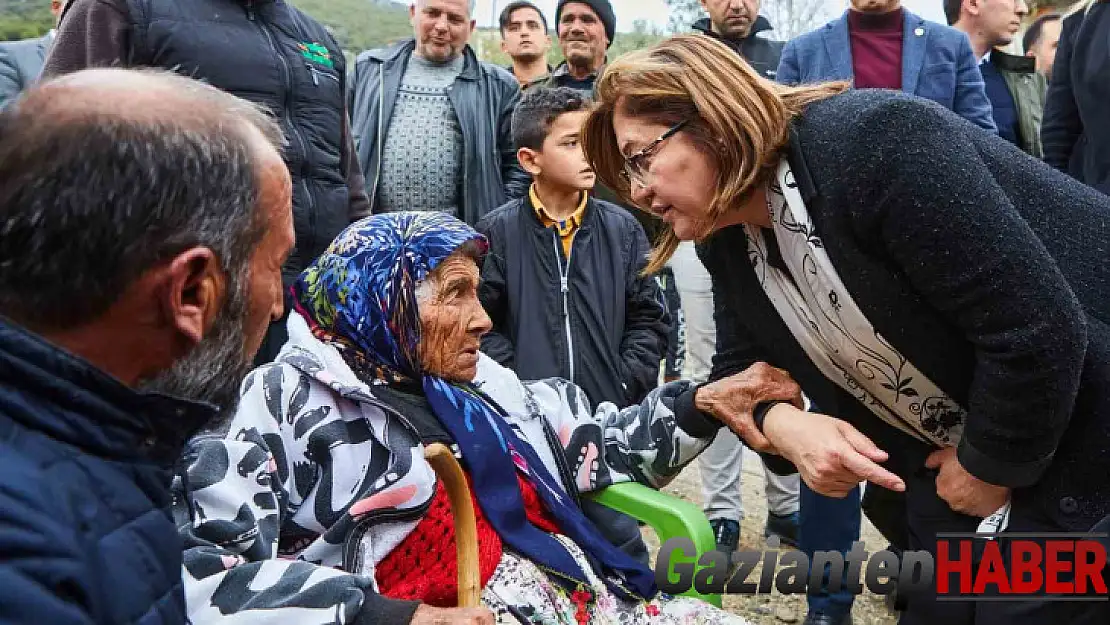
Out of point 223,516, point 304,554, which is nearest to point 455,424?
point 304,554

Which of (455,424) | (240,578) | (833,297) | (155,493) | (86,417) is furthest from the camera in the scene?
(455,424)

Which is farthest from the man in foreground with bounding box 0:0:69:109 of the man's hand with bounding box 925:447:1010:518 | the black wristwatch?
the man's hand with bounding box 925:447:1010:518

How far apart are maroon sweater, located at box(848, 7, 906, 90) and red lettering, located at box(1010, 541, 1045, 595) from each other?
264 cm

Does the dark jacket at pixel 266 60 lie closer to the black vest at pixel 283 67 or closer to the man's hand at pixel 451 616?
the black vest at pixel 283 67

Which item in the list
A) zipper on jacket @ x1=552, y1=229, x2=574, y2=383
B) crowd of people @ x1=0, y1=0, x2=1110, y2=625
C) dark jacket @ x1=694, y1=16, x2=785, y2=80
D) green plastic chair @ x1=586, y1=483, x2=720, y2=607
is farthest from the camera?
dark jacket @ x1=694, y1=16, x2=785, y2=80

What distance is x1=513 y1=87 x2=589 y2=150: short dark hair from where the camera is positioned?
4.05m

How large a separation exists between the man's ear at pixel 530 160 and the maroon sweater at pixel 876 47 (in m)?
1.44

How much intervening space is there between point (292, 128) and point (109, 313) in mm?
2289

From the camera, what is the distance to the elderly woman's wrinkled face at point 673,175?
6.86ft

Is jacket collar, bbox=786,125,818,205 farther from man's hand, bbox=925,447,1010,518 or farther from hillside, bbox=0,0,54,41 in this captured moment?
hillside, bbox=0,0,54,41

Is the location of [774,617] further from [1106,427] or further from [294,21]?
[294,21]

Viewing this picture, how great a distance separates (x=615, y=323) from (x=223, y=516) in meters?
2.13

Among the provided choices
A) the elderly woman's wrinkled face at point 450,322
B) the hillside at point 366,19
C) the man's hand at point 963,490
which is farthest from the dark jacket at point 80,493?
the hillside at point 366,19

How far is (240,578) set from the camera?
1.72 m
